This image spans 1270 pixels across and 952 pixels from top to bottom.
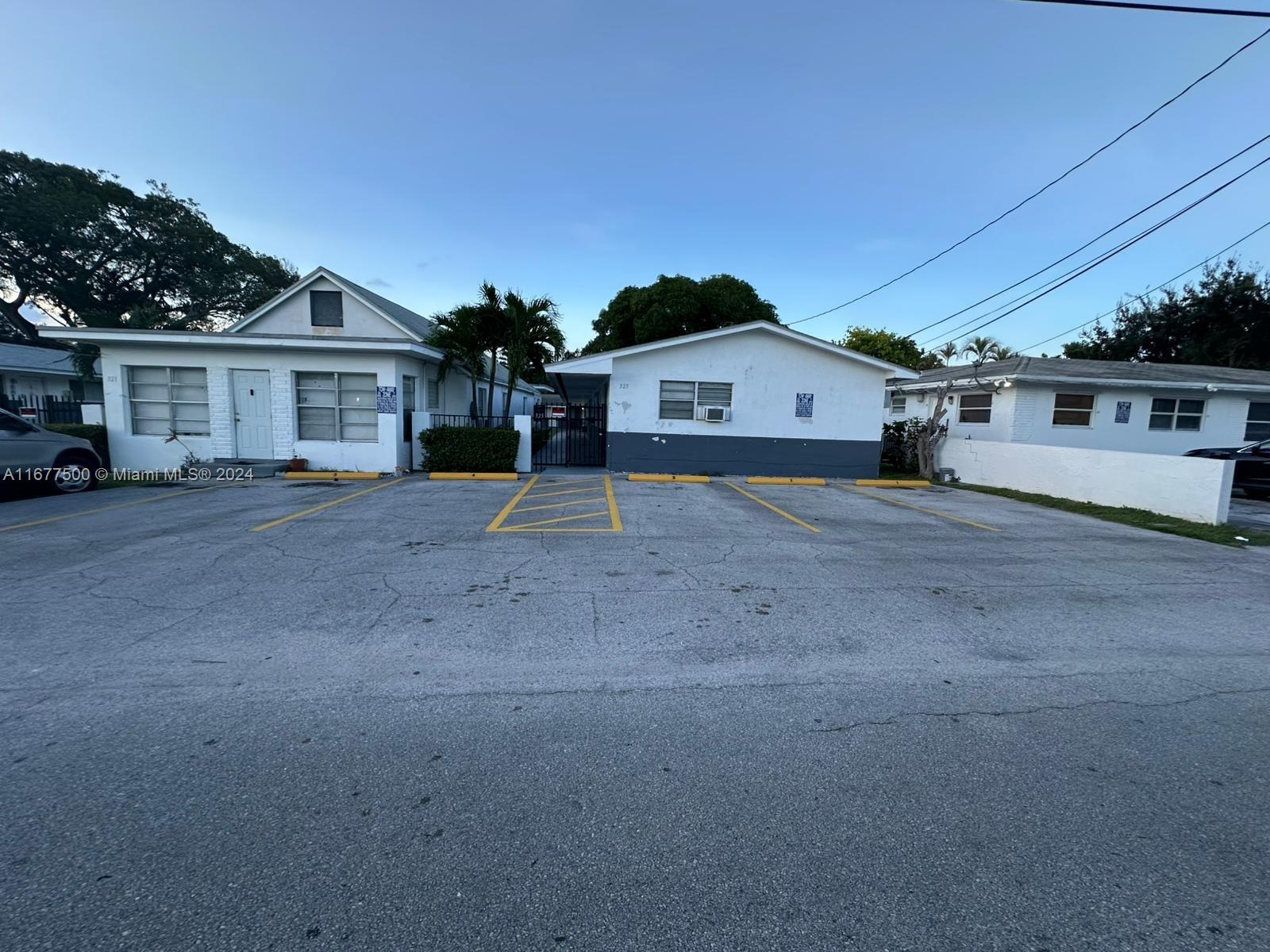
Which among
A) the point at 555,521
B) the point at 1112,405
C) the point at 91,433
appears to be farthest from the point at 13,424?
the point at 1112,405

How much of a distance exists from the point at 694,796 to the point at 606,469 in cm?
1352

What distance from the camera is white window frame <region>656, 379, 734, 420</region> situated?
15797 millimetres

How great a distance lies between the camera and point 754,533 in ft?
28.1

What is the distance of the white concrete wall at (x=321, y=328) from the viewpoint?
55.5ft

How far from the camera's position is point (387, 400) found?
47.0 ft

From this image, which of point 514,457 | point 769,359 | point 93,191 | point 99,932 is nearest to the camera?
point 99,932

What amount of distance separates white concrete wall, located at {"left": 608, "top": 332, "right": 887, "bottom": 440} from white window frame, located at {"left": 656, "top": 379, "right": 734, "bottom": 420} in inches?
3.0

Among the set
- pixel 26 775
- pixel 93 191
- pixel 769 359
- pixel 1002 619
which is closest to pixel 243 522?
pixel 26 775

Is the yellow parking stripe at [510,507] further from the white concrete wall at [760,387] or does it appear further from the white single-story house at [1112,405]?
the white single-story house at [1112,405]

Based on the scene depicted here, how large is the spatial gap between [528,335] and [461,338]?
1.90m

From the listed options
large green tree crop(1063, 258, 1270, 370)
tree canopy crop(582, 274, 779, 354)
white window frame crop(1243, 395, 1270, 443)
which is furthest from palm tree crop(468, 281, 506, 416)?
large green tree crop(1063, 258, 1270, 370)

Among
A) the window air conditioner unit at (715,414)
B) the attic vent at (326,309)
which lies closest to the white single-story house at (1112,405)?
the window air conditioner unit at (715,414)

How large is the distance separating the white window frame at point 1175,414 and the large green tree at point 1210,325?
57.9ft

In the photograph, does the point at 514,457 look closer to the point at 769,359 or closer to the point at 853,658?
the point at 769,359
